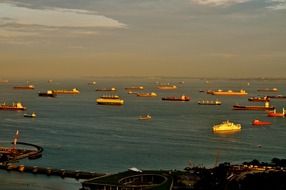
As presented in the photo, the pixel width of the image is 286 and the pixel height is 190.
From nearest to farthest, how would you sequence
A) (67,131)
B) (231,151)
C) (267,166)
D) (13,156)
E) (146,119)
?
(267,166)
(13,156)
(231,151)
(67,131)
(146,119)

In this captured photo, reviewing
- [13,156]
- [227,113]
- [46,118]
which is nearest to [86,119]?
[46,118]

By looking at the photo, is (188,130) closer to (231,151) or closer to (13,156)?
(231,151)

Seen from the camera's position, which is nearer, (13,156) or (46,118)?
(13,156)

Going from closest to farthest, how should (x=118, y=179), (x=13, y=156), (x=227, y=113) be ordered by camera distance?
1. (x=118, y=179)
2. (x=13, y=156)
3. (x=227, y=113)

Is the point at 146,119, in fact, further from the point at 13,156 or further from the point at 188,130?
the point at 13,156

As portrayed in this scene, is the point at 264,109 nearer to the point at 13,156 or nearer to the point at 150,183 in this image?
the point at 13,156

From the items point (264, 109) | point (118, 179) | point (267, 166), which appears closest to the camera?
point (118, 179)

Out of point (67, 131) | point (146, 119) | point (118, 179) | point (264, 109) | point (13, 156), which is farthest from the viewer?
point (264, 109)

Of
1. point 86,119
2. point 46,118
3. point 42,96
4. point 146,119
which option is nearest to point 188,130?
point 146,119

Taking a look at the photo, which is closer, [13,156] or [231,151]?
[13,156]
